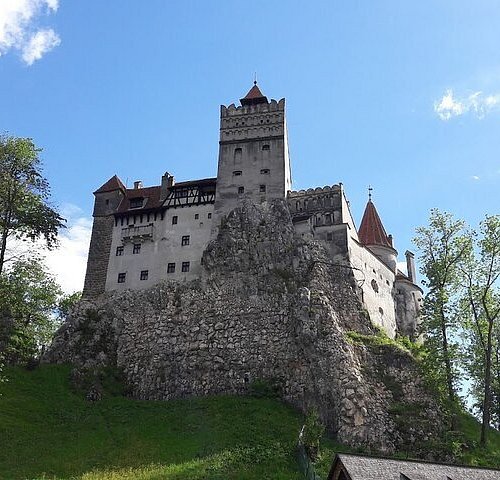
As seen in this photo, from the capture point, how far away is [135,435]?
148ft

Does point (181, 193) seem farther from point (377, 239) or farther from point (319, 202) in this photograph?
point (377, 239)

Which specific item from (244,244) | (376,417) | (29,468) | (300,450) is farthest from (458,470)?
(244,244)

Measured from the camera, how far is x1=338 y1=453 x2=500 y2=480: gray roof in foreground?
27.6 metres

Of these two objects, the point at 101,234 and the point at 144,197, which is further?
the point at 144,197

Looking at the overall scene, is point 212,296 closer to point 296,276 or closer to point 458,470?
point 296,276

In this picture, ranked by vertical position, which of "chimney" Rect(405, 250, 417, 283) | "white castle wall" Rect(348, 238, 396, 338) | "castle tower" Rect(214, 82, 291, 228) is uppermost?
"castle tower" Rect(214, 82, 291, 228)

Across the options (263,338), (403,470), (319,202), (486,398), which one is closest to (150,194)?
(319,202)

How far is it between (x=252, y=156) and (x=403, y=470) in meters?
42.5

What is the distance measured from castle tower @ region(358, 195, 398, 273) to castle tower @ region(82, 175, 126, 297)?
25.7m

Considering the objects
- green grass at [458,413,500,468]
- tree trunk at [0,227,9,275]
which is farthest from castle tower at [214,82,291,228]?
tree trunk at [0,227,9,275]

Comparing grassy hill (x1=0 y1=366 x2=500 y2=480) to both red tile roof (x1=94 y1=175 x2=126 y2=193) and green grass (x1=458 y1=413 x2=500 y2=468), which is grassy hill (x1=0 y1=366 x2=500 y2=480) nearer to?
green grass (x1=458 y1=413 x2=500 y2=468)

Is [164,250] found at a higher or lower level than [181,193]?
lower

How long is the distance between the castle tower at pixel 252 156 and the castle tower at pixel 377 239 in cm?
985

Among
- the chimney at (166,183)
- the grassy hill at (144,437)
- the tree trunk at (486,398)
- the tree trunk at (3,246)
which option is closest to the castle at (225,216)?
the chimney at (166,183)
